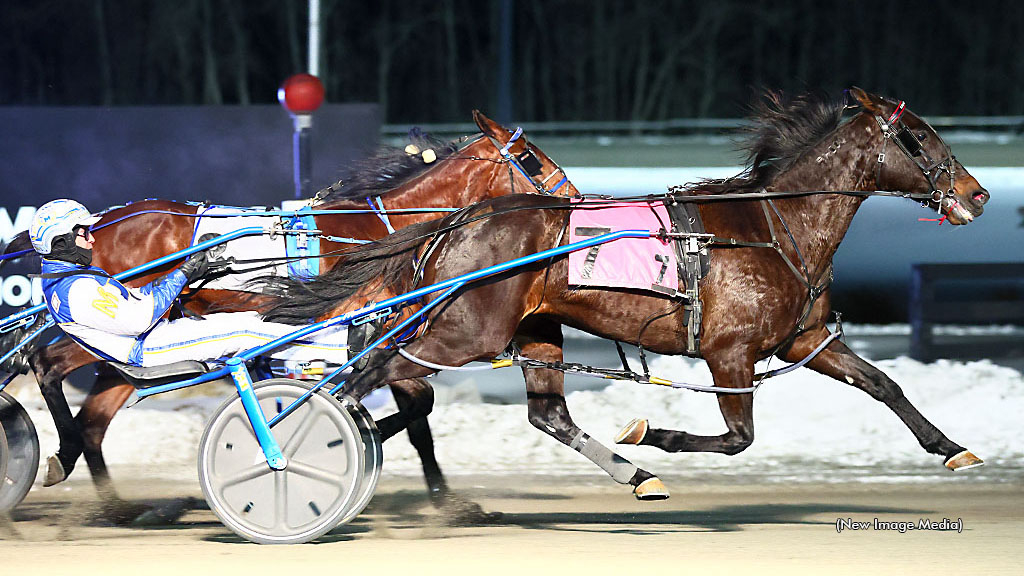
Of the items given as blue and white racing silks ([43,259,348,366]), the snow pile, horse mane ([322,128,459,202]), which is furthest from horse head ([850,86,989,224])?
blue and white racing silks ([43,259,348,366])

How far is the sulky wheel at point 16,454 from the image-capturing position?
17.7 feet

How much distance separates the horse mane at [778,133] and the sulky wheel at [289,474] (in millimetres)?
1883

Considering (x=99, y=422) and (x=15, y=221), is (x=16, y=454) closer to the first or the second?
(x=99, y=422)

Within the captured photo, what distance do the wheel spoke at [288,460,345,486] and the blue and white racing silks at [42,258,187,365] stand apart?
0.74 metres

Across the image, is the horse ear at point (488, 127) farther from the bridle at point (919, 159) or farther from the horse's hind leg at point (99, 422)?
the horse's hind leg at point (99, 422)

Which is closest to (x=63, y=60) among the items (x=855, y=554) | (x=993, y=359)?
(x=993, y=359)

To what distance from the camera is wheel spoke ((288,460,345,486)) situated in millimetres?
4773

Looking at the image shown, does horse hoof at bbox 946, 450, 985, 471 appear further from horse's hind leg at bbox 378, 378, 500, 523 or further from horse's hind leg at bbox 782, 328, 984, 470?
horse's hind leg at bbox 378, 378, 500, 523

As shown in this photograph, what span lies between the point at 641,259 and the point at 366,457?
1385 millimetres

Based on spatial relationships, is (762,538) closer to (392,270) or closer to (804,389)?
(392,270)

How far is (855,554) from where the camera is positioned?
4.66 m

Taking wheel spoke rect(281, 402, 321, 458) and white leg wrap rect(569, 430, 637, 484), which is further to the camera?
white leg wrap rect(569, 430, 637, 484)

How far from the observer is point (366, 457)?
4.85 metres

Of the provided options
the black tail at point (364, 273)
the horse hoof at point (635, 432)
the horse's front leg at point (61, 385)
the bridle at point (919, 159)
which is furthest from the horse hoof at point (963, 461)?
the horse's front leg at point (61, 385)
